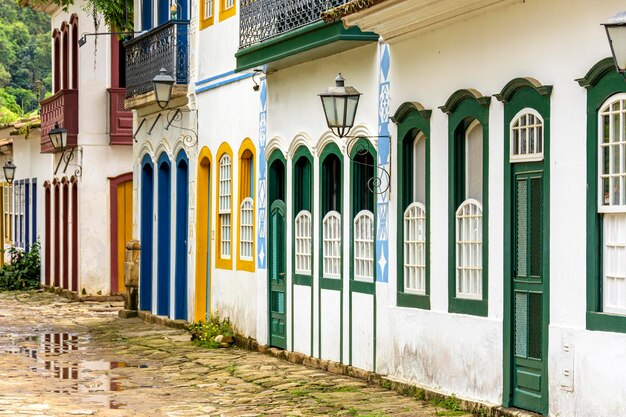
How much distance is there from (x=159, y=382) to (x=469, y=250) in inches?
167

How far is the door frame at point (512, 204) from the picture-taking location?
11.4 m

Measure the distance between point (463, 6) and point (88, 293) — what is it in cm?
1872

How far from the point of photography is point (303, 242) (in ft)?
56.7

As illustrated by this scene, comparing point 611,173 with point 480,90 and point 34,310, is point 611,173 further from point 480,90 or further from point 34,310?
point 34,310

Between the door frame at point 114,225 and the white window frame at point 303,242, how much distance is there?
13197mm

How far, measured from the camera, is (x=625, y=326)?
33.6 feet

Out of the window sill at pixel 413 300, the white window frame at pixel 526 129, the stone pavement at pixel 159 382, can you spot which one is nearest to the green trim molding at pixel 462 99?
the white window frame at pixel 526 129

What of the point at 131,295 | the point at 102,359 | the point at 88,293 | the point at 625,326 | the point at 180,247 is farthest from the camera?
the point at 88,293

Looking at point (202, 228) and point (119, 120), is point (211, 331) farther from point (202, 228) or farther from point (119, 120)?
point (119, 120)

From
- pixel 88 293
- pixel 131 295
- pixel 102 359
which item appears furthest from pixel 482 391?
pixel 88 293

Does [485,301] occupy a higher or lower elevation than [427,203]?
lower

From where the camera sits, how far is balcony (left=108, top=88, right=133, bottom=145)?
29.8 metres

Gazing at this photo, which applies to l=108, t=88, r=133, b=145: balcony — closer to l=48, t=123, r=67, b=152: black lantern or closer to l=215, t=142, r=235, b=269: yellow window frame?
l=48, t=123, r=67, b=152: black lantern

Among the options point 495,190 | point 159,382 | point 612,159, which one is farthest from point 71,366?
point 612,159
